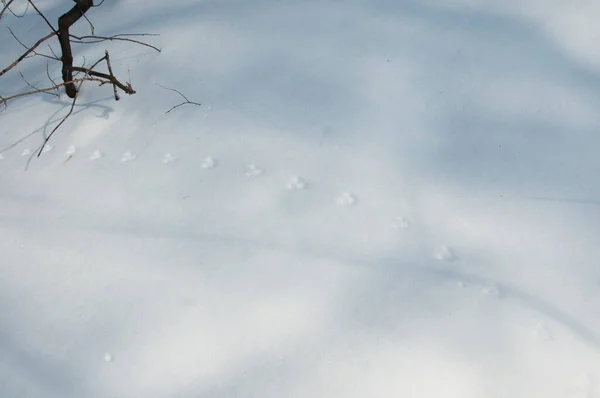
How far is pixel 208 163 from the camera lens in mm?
1549

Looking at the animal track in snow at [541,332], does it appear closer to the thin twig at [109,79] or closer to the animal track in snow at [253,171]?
the animal track in snow at [253,171]

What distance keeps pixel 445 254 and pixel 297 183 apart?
1.46ft

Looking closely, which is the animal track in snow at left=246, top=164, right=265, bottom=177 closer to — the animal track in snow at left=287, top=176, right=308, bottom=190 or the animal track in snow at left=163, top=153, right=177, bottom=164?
the animal track in snow at left=287, top=176, right=308, bottom=190

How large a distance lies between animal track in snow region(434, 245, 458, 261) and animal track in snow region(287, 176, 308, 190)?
1.31ft

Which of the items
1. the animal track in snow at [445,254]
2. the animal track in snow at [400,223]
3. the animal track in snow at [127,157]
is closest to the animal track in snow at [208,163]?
the animal track in snow at [127,157]

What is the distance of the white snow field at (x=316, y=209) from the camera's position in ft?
3.80

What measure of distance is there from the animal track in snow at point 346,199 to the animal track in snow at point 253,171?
24 cm

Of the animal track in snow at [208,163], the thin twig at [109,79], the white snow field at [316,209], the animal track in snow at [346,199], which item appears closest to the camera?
the white snow field at [316,209]

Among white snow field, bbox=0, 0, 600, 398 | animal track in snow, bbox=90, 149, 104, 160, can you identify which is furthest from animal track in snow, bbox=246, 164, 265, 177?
animal track in snow, bbox=90, 149, 104, 160

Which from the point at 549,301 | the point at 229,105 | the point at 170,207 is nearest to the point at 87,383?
the point at 170,207

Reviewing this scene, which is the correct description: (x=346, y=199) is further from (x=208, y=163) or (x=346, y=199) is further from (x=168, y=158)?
(x=168, y=158)

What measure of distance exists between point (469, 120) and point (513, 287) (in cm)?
57

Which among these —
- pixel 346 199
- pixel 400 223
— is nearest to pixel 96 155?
pixel 346 199

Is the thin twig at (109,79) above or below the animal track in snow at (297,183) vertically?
above
